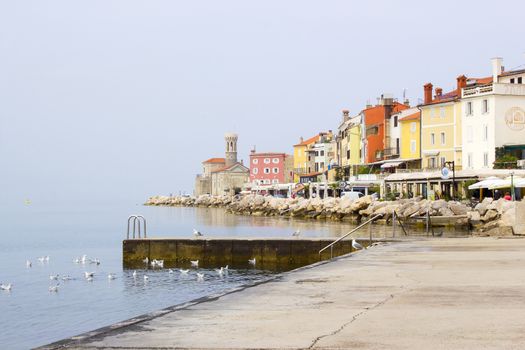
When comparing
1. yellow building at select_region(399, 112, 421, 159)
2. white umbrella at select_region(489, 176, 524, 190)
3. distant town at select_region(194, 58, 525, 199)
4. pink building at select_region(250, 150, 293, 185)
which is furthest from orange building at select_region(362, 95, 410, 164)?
pink building at select_region(250, 150, 293, 185)

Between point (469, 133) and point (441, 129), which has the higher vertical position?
point (441, 129)

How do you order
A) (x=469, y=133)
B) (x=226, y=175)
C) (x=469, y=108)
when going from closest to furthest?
(x=469, y=108), (x=469, y=133), (x=226, y=175)

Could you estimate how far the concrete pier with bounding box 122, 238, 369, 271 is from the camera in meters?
28.5

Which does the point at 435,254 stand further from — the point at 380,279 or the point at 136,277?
the point at 136,277

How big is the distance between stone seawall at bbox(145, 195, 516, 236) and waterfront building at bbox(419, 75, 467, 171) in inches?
453

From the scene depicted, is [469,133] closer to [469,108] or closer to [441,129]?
[469,108]

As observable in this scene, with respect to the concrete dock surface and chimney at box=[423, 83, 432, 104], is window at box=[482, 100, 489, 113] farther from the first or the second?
the concrete dock surface

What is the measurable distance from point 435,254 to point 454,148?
56956mm

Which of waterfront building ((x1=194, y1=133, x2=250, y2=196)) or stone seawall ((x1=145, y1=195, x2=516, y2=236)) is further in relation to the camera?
waterfront building ((x1=194, y1=133, x2=250, y2=196))

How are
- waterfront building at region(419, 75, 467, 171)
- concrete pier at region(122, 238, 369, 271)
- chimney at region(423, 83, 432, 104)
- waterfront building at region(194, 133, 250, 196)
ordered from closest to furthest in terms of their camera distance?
concrete pier at region(122, 238, 369, 271) → waterfront building at region(419, 75, 467, 171) → chimney at region(423, 83, 432, 104) → waterfront building at region(194, 133, 250, 196)

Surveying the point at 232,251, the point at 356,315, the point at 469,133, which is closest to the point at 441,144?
the point at 469,133

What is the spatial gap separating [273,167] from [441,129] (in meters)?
87.8

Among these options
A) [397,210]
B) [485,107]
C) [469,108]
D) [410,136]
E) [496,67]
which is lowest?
[397,210]

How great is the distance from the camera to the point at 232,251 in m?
30.2
